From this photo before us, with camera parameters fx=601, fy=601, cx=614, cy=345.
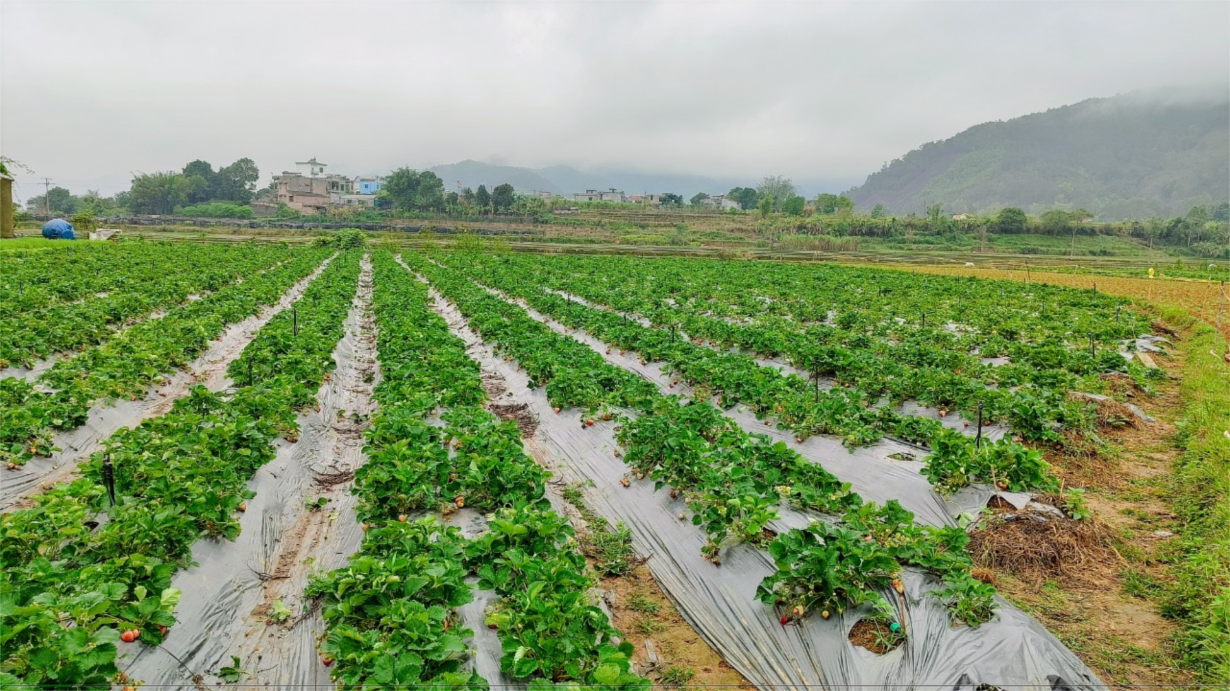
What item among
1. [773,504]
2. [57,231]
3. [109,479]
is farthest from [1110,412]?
[57,231]

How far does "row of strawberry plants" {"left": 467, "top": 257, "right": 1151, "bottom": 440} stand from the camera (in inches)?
341

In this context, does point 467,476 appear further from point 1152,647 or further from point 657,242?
point 657,242

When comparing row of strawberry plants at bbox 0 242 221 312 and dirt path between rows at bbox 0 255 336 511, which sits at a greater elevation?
row of strawberry plants at bbox 0 242 221 312

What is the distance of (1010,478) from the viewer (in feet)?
19.9

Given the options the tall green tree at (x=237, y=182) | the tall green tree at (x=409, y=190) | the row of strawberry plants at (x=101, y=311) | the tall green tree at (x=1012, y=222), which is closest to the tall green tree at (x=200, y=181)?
the tall green tree at (x=237, y=182)

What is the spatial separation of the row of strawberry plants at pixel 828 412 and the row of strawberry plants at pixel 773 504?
4.04 feet

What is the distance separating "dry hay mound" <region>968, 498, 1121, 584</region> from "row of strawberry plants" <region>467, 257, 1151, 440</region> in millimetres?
2052

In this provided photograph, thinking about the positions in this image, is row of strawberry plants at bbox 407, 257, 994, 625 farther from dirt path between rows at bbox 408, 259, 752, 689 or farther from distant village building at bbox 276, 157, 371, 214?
distant village building at bbox 276, 157, 371, 214

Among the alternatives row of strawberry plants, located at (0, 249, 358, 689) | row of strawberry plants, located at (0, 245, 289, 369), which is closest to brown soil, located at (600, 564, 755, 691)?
row of strawberry plants, located at (0, 249, 358, 689)

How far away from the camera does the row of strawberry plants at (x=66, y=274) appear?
1546cm

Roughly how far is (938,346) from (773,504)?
10.0 meters

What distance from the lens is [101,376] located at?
27.6 ft

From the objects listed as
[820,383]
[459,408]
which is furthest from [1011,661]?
[820,383]

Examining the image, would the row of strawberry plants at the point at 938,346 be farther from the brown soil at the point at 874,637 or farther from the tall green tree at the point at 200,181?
the tall green tree at the point at 200,181
